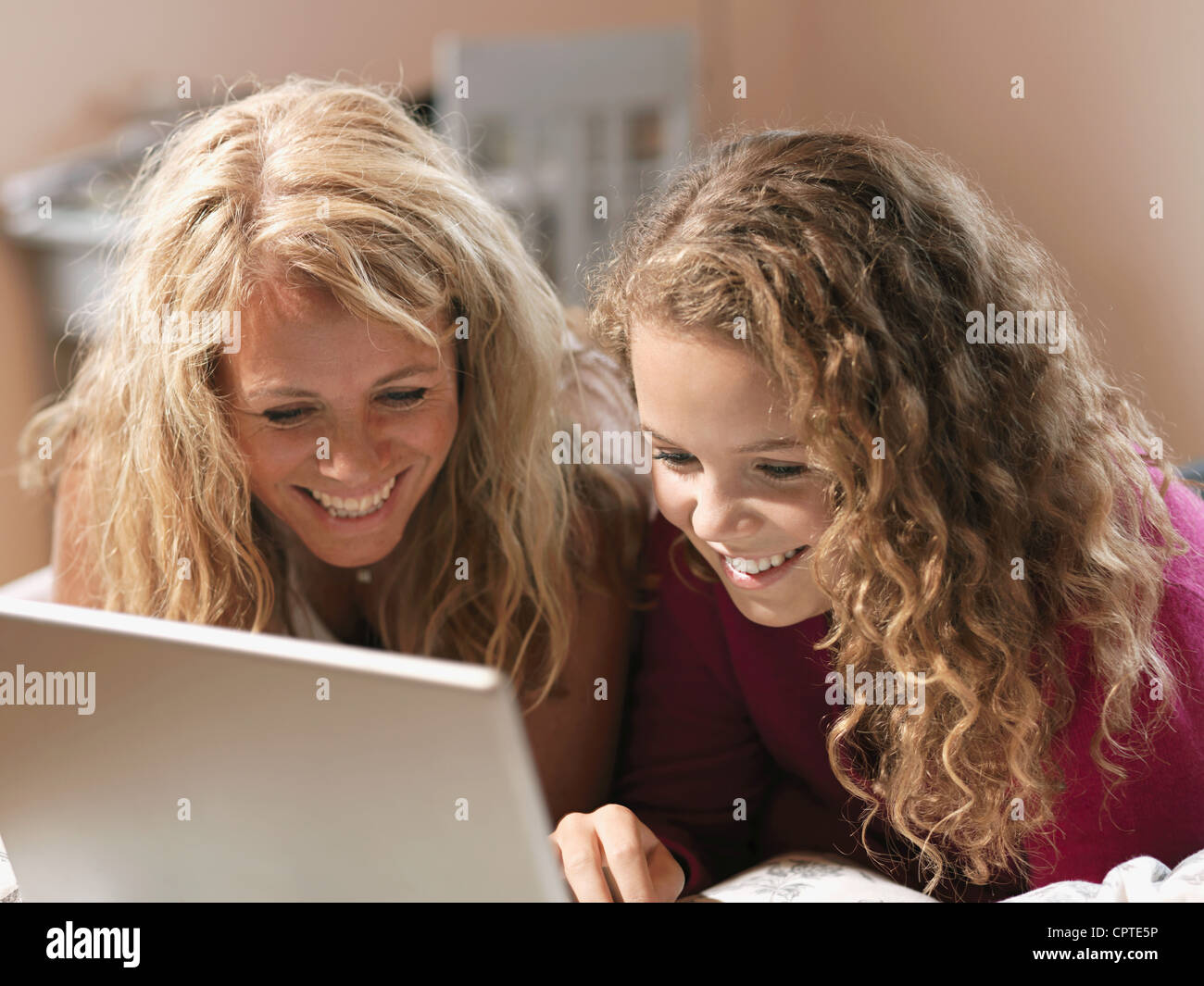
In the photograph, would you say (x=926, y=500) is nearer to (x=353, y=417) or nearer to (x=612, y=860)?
(x=612, y=860)

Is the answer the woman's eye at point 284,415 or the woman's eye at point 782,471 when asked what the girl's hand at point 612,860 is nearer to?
the woman's eye at point 782,471

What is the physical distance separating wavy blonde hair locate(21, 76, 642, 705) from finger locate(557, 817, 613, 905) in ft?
A: 0.83

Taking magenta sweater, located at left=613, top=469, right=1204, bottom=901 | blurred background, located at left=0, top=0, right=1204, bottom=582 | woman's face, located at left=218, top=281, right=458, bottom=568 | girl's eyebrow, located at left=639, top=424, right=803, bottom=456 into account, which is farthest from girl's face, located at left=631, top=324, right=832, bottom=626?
blurred background, located at left=0, top=0, right=1204, bottom=582

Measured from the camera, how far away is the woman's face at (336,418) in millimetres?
1045

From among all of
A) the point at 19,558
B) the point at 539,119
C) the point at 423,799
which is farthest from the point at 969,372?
the point at 19,558

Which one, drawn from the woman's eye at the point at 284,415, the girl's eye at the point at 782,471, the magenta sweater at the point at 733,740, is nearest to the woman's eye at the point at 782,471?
the girl's eye at the point at 782,471

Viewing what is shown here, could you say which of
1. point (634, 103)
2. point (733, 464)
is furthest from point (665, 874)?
point (634, 103)

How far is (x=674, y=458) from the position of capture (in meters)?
0.94

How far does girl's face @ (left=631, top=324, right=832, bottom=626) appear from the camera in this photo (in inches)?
33.9

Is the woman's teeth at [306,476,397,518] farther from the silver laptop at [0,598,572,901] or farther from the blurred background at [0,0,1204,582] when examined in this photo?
the blurred background at [0,0,1204,582]

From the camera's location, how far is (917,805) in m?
0.96

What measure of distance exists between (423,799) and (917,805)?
49 cm

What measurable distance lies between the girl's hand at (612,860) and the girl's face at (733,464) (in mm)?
213
